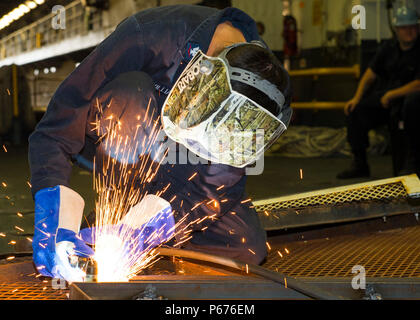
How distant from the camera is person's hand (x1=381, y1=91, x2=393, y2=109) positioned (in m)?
4.98

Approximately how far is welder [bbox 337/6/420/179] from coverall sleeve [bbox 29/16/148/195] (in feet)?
11.0

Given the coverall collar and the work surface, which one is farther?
the work surface

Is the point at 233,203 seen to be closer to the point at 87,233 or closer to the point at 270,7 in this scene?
the point at 87,233

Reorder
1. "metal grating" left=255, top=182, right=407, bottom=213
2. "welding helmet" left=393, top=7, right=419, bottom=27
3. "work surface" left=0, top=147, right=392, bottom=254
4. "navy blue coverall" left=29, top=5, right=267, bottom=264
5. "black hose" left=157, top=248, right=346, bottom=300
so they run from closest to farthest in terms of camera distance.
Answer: "black hose" left=157, top=248, right=346, bottom=300 → "navy blue coverall" left=29, top=5, right=267, bottom=264 → "metal grating" left=255, top=182, right=407, bottom=213 → "work surface" left=0, top=147, right=392, bottom=254 → "welding helmet" left=393, top=7, right=419, bottom=27

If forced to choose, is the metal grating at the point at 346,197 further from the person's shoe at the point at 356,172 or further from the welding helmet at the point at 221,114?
the person's shoe at the point at 356,172

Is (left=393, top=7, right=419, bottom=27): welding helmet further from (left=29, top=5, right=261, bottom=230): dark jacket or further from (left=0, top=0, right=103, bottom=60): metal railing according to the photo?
(left=0, top=0, right=103, bottom=60): metal railing

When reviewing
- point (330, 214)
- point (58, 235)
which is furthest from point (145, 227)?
point (330, 214)

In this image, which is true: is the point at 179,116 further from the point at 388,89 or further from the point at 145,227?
the point at 388,89

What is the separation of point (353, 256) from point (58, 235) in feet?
3.47

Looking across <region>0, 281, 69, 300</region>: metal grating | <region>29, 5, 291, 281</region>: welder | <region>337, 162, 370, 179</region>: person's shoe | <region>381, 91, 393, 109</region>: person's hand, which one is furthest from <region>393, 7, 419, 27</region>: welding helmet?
<region>0, 281, 69, 300</region>: metal grating

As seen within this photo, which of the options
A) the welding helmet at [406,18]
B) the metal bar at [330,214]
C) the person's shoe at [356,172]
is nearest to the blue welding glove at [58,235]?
the metal bar at [330,214]

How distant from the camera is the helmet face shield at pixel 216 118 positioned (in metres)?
1.65
